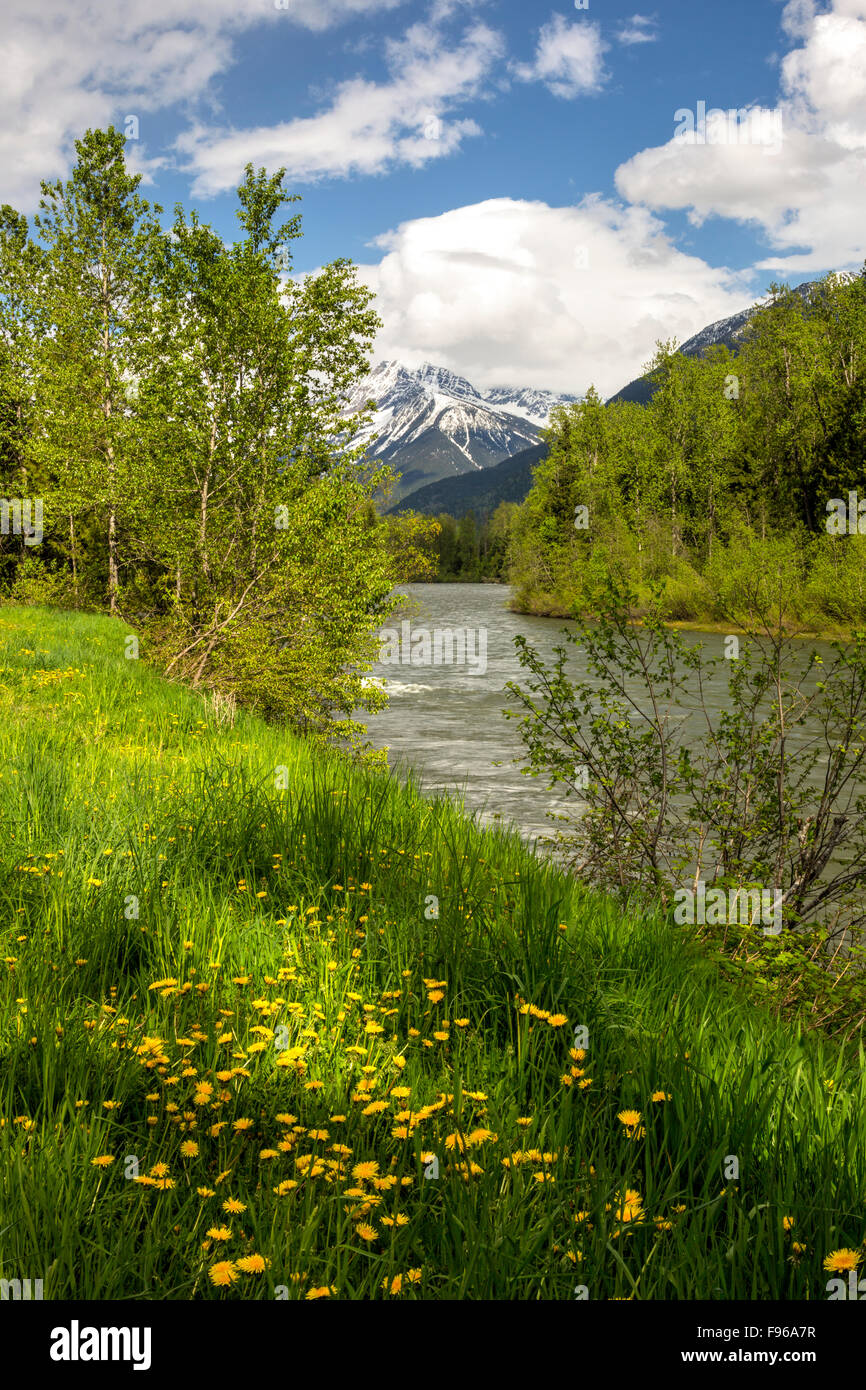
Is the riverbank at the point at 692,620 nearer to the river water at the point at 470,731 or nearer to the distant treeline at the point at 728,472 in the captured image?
the distant treeline at the point at 728,472

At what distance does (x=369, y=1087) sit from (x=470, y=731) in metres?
19.8

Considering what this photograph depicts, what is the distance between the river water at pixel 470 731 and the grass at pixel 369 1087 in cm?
288

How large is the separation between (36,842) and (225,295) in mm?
13964

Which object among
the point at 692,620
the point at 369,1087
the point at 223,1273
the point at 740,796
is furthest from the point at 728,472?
the point at 223,1273

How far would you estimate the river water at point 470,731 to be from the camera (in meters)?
14.9

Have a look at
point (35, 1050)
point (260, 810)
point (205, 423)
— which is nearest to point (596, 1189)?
point (35, 1050)

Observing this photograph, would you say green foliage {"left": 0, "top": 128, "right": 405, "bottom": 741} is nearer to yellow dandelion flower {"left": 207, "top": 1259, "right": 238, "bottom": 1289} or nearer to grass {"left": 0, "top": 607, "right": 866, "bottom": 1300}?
grass {"left": 0, "top": 607, "right": 866, "bottom": 1300}

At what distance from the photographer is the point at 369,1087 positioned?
2580 millimetres

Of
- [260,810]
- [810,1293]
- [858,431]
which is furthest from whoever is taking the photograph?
[858,431]

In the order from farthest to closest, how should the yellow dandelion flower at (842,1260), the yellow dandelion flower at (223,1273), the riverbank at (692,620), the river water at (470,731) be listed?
the riverbank at (692,620)
the river water at (470,731)
the yellow dandelion flower at (842,1260)
the yellow dandelion flower at (223,1273)

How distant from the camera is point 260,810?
5.15 meters

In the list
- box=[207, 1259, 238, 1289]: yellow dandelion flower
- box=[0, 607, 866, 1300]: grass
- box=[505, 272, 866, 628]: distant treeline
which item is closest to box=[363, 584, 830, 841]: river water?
box=[0, 607, 866, 1300]: grass

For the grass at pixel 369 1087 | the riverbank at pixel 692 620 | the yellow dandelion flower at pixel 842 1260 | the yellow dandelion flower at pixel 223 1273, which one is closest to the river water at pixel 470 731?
the riverbank at pixel 692 620

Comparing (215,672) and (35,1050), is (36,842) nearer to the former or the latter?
(35,1050)
